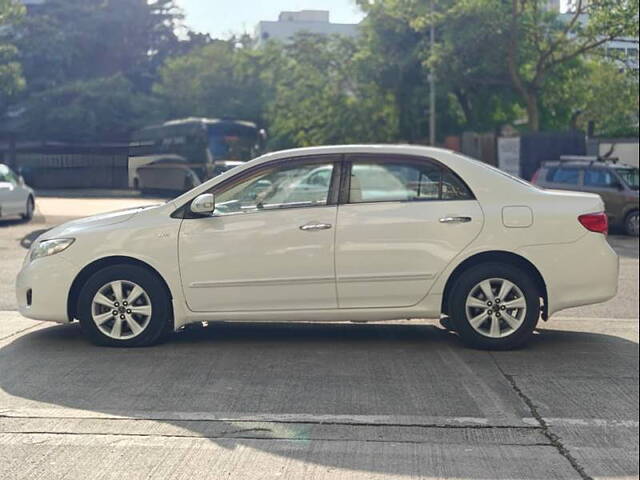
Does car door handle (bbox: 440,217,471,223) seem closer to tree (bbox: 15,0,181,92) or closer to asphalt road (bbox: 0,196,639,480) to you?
asphalt road (bbox: 0,196,639,480)

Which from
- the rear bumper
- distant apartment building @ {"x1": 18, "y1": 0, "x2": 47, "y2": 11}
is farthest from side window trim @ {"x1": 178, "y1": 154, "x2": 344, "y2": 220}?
distant apartment building @ {"x1": 18, "y1": 0, "x2": 47, "y2": 11}

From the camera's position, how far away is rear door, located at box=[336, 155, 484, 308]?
24.6ft

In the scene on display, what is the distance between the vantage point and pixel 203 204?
743 centimetres

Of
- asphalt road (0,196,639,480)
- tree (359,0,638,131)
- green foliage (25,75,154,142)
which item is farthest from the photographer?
tree (359,0,638,131)

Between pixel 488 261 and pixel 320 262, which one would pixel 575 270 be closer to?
pixel 488 261

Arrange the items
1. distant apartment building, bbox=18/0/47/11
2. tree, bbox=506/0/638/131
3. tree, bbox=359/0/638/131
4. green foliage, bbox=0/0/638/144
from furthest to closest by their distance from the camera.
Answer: green foliage, bbox=0/0/638/144, tree, bbox=359/0/638/131, tree, bbox=506/0/638/131, distant apartment building, bbox=18/0/47/11

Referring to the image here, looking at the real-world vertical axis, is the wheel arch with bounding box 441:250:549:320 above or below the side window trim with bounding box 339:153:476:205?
below

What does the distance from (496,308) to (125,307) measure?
2.86 meters

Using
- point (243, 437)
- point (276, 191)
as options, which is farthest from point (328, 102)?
point (243, 437)

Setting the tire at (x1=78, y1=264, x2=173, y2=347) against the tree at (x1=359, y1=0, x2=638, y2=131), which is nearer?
the tire at (x1=78, y1=264, x2=173, y2=347)

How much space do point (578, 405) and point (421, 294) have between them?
1759 millimetres

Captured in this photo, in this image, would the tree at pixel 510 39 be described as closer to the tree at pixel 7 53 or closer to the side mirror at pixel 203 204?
the tree at pixel 7 53

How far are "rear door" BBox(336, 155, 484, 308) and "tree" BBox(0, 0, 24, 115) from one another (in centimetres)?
454

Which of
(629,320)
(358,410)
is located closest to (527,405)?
(358,410)
